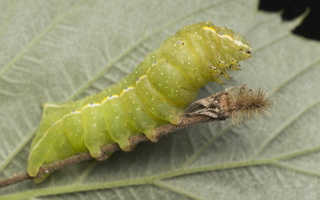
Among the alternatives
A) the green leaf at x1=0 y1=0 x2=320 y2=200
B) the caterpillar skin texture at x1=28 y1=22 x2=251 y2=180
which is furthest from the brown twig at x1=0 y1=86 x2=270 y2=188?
the green leaf at x1=0 y1=0 x2=320 y2=200

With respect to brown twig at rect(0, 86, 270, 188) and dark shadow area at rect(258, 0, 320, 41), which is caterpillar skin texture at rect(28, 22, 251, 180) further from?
dark shadow area at rect(258, 0, 320, 41)

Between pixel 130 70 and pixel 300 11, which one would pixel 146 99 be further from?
pixel 300 11

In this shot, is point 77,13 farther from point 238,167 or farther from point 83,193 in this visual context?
point 238,167

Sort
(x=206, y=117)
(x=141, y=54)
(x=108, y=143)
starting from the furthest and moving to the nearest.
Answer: (x=141, y=54) → (x=108, y=143) → (x=206, y=117)

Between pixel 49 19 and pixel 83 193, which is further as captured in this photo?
pixel 49 19

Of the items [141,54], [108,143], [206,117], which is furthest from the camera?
[141,54]

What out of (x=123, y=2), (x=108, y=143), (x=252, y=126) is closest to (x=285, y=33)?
(x=252, y=126)

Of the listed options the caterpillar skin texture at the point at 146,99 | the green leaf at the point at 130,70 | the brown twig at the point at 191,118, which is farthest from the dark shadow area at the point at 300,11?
Result: the brown twig at the point at 191,118
